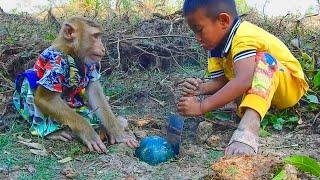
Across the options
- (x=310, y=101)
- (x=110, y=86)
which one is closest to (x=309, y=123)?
(x=310, y=101)

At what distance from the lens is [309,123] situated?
12.7 feet

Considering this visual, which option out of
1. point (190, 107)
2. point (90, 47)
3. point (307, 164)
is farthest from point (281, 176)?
point (90, 47)

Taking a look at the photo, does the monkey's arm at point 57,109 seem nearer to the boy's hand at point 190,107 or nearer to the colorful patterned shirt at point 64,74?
the colorful patterned shirt at point 64,74

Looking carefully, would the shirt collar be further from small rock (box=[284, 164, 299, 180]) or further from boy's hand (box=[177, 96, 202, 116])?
small rock (box=[284, 164, 299, 180])

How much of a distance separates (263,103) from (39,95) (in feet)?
4.65

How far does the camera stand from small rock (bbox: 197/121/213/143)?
11.9ft

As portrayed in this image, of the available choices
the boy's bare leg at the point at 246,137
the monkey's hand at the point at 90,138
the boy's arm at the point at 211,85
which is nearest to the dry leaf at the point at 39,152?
the monkey's hand at the point at 90,138

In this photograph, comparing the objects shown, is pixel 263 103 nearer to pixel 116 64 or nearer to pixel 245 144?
pixel 245 144

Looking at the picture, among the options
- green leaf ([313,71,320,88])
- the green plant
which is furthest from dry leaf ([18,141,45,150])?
green leaf ([313,71,320,88])

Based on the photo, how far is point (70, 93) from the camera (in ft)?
12.8

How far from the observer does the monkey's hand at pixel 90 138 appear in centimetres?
346

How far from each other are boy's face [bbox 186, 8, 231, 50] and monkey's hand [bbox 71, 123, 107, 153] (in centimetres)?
91

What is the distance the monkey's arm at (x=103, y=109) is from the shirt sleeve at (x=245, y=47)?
2.96 feet

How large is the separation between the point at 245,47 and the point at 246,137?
592 mm
